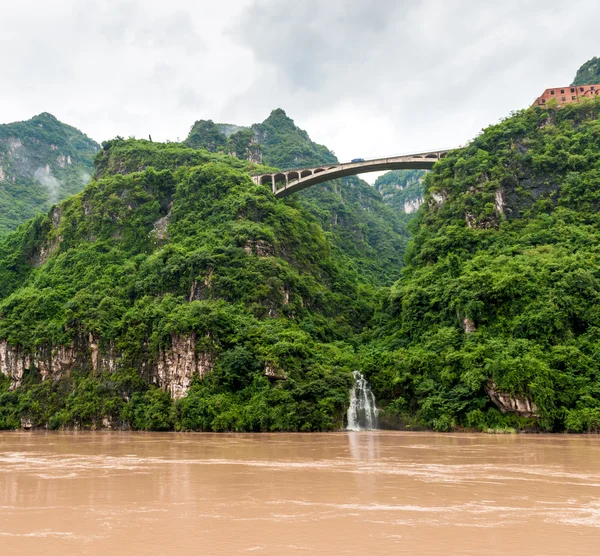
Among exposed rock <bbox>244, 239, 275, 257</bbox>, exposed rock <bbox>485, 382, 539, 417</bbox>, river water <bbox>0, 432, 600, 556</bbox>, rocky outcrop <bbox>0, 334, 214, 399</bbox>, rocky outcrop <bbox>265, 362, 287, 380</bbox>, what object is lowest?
river water <bbox>0, 432, 600, 556</bbox>

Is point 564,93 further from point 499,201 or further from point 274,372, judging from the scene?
point 274,372

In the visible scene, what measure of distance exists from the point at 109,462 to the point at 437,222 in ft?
133

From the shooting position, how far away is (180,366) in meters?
40.1

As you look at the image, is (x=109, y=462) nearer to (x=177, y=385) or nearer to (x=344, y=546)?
(x=344, y=546)

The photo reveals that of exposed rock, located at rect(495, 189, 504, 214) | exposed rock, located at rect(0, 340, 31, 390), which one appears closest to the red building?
exposed rock, located at rect(495, 189, 504, 214)

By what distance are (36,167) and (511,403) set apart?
→ 127 metres

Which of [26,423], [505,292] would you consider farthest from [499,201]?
[26,423]

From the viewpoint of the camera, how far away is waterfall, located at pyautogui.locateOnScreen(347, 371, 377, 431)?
3688 cm

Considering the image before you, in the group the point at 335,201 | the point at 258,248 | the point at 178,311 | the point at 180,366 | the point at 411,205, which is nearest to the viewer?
Answer: the point at 180,366

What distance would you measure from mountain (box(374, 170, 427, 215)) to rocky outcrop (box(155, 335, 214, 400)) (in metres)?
87.4

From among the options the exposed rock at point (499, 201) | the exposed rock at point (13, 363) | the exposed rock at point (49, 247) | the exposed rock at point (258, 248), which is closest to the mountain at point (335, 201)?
the exposed rock at point (258, 248)

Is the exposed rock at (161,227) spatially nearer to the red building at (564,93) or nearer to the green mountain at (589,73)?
the red building at (564,93)

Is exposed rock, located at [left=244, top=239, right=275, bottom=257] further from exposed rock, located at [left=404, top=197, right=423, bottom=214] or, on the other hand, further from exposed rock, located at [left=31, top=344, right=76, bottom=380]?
exposed rock, located at [left=404, top=197, right=423, bottom=214]

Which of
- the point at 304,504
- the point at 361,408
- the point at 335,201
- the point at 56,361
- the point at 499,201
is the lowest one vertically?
the point at 304,504
